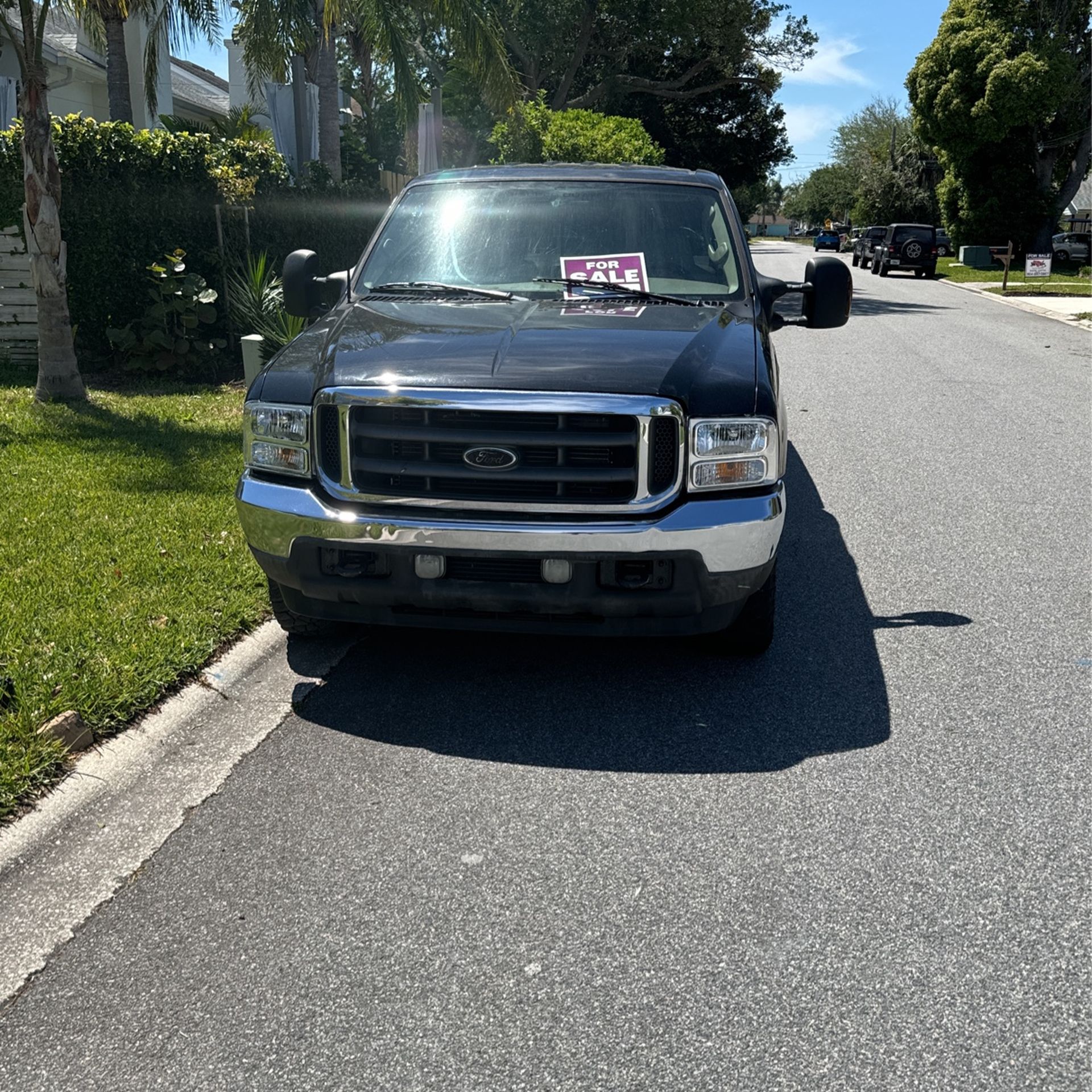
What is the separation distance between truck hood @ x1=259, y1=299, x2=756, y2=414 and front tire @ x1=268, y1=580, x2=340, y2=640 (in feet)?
2.78

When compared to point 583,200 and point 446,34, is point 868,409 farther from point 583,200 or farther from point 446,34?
point 446,34

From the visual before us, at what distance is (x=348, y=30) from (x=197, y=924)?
113 ft

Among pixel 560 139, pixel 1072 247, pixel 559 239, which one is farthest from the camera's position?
pixel 1072 247

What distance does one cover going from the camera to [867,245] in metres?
45.2

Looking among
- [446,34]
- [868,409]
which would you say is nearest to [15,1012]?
[868,409]

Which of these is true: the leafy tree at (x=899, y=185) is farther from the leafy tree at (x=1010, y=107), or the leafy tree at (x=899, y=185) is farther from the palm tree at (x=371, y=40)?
the palm tree at (x=371, y=40)

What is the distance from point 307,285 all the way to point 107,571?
1614 millimetres

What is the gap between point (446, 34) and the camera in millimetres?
21234

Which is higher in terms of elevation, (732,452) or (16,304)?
(732,452)

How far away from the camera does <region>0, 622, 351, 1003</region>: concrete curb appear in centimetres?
304

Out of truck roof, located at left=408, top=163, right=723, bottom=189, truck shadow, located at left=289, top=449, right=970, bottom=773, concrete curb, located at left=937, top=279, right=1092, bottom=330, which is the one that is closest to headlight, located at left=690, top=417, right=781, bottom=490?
truck shadow, located at left=289, top=449, right=970, bottom=773

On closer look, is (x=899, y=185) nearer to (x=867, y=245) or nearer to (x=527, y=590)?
(x=867, y=245)

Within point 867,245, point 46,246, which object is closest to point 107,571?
point 46,246

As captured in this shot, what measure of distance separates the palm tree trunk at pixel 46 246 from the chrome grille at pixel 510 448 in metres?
7.12
